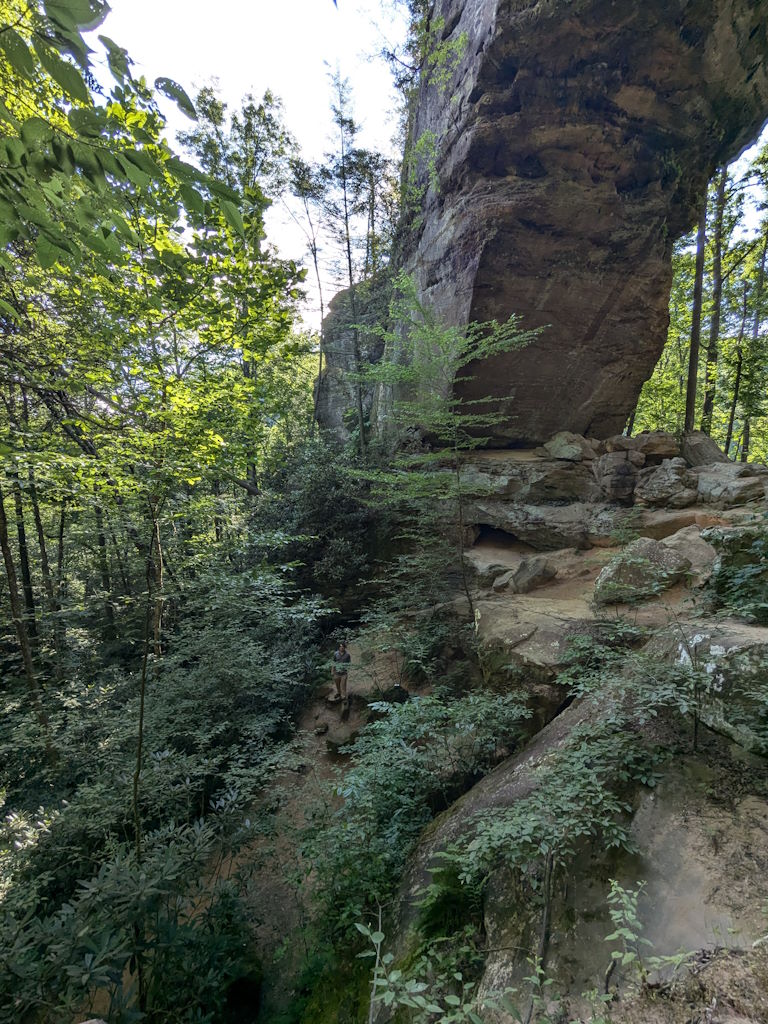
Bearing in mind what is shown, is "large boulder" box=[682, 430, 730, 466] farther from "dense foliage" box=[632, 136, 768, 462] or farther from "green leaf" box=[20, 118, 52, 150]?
"green leaf" box=[20, 118, 52, 150]

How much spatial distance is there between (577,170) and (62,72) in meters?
11.8

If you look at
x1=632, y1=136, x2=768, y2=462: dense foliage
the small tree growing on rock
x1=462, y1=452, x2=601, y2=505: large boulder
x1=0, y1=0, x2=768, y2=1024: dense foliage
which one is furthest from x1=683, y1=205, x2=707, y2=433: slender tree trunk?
x1=0, y1=0, x2=768, y2=1024: dense foliage

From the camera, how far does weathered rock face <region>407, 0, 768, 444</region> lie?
27.4 feet

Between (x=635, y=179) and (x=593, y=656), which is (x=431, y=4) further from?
(x=593, y=656)

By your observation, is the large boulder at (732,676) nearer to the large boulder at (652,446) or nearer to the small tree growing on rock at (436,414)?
the small tree growing on rock at (436,414)

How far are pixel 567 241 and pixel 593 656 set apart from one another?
9.73 meters

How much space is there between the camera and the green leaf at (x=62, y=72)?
3.04ft

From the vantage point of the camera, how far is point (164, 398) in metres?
4.53

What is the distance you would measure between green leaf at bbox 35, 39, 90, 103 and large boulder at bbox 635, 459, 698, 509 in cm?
1003

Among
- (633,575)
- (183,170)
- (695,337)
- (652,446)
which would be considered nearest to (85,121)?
(183,170)

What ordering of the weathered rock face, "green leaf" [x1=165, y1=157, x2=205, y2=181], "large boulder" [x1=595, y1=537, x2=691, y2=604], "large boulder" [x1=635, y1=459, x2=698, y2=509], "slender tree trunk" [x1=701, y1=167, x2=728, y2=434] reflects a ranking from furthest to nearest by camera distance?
"slender tree trunk" [x1=701, y1=167, x2=728, y2=434], "large boulder" [x1=635, y1=459, x2=698, y2=509], the weathered rock face, "large boulder" [x1=595, y1=537, x2=691, y2=604], "green leaf" [x1=165, y1=157, x2=205, y2=181]

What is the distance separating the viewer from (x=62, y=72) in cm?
93

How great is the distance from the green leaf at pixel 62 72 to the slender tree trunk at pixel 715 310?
14.5m

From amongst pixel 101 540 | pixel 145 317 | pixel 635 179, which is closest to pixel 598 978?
pixel 145 317
